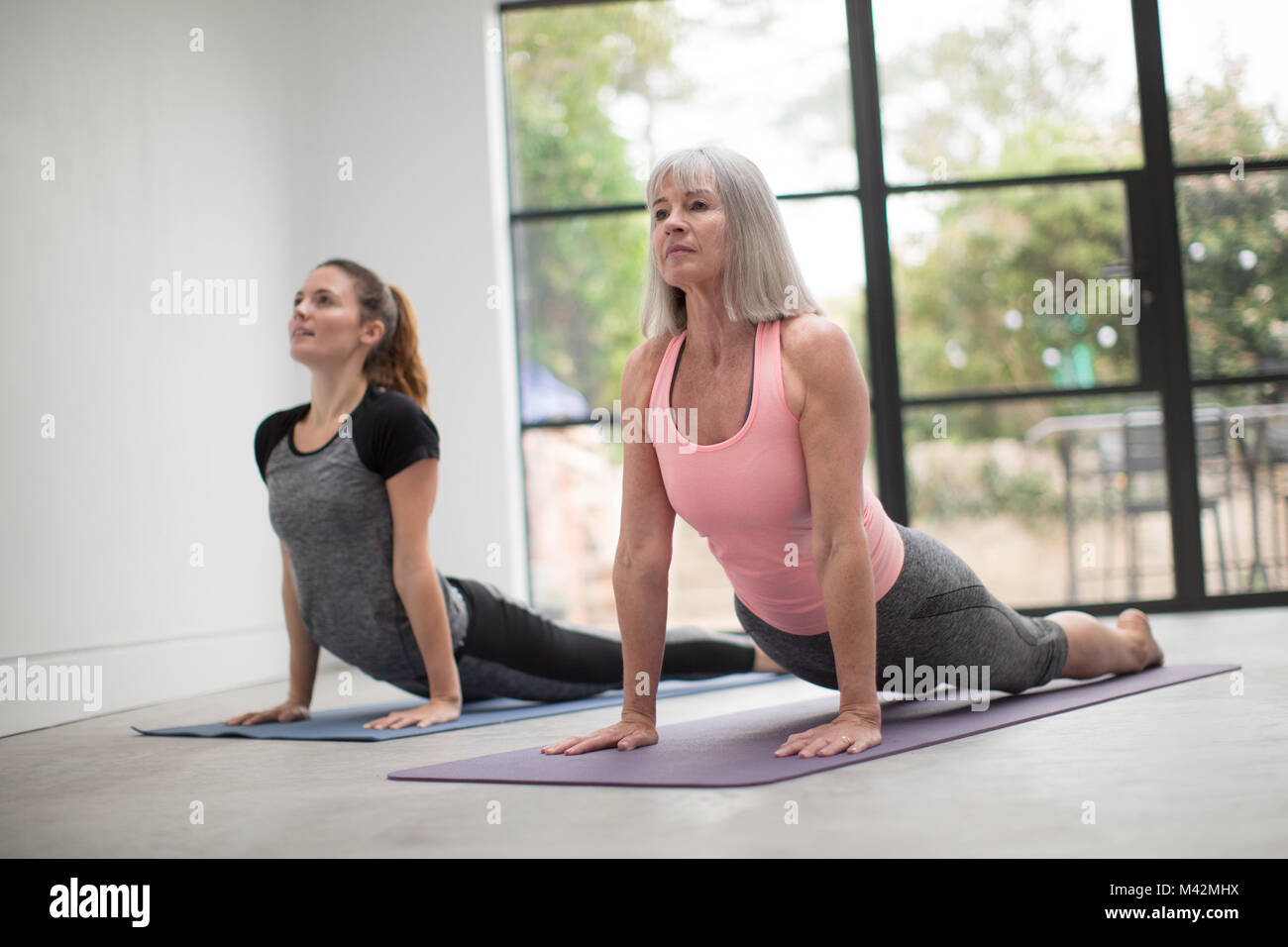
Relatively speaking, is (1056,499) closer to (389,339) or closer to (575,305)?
(575,305)

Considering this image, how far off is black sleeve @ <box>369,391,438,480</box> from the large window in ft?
8.59

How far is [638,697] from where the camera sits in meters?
2.16

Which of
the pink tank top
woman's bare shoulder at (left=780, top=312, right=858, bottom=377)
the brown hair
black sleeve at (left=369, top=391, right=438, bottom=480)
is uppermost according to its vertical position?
the brown hair

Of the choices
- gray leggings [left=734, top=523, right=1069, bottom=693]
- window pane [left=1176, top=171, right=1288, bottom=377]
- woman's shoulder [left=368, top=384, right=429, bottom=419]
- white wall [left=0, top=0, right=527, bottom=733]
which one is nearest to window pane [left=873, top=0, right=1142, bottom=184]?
window pane [left=1176, top=171, right=1288, bottom=377]

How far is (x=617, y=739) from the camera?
83.7 inches

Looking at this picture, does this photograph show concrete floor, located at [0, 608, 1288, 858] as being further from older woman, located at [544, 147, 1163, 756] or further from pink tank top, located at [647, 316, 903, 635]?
pink tank top, located at [647, 316, 903, 635]

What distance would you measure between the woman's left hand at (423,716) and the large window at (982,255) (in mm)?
2610

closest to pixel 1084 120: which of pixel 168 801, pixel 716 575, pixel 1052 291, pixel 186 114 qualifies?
pixel 1052 291

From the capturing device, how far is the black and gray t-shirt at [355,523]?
269cm

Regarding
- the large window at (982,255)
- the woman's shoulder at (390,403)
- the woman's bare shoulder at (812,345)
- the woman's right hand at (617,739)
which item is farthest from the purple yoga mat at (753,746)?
the large window at (982,255)

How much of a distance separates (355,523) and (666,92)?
3.27 metres

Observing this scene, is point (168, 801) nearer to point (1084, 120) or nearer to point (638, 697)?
point (638, 697)

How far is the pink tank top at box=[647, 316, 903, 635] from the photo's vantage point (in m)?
2.02
